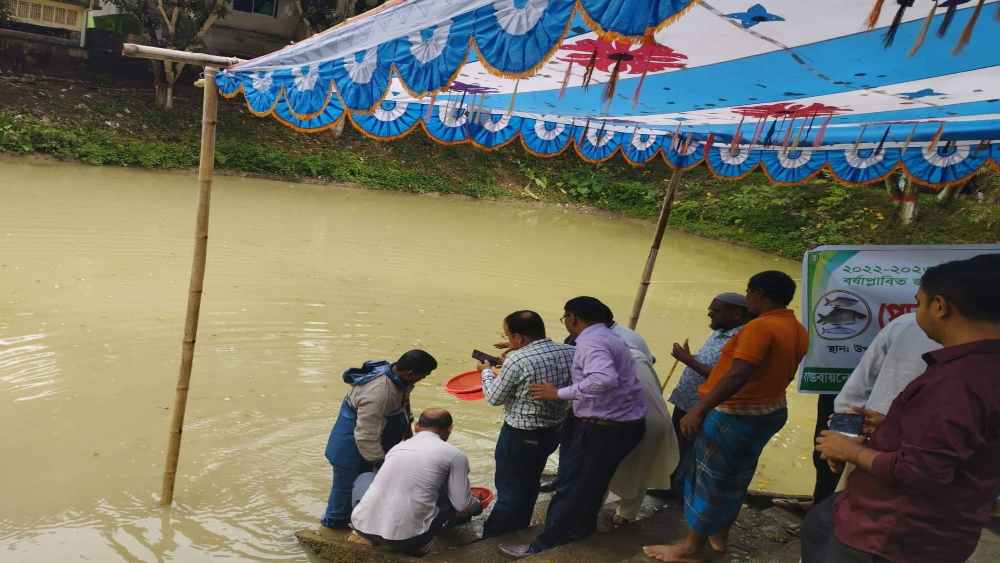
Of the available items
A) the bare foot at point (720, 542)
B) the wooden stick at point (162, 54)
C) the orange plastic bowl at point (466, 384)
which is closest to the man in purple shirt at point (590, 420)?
the bare foot at point (720, 542)

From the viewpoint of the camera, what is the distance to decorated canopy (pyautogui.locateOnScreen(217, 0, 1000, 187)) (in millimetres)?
2896

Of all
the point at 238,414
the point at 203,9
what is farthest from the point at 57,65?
the point at 238,414

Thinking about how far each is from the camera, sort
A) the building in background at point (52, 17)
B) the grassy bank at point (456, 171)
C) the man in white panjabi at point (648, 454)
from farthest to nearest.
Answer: the building in background at point (52, 17), the grassy bank at point (456, 171), the man in white panjabi at point (648, 454)

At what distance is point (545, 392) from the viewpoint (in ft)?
11.2

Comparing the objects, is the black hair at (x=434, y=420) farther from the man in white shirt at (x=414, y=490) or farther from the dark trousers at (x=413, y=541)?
the dark trousers at (x=413, y=541)

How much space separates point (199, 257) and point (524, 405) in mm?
1889

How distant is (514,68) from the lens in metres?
2.91

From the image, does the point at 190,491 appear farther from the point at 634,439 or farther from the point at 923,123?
the point at 923,123

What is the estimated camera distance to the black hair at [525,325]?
3.58 m

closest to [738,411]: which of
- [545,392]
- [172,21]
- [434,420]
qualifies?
[545,392]

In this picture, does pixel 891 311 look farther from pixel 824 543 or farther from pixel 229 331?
pixel 229 331

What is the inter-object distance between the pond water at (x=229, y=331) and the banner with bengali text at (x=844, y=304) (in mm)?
1694

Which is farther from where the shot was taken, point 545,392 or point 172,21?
point 172,21

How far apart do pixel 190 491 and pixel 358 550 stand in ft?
4.81
